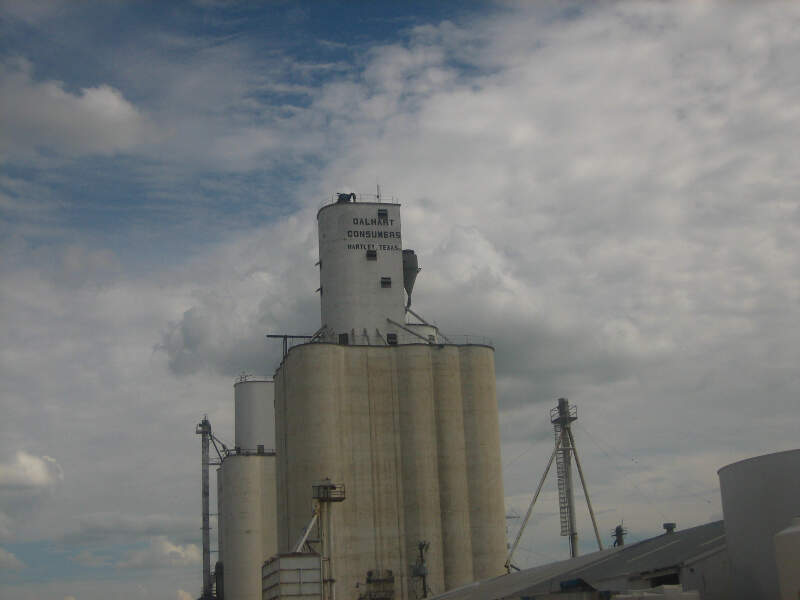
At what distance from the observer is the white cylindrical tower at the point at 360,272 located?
8194 cm

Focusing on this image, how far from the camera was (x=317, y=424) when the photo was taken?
74750 mm

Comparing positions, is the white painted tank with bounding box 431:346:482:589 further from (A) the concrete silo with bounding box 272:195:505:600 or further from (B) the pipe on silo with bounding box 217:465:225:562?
(B) the pipe on silo with bounding box 217:465:225:562

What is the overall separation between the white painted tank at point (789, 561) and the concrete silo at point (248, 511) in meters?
72.3

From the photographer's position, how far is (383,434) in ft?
253

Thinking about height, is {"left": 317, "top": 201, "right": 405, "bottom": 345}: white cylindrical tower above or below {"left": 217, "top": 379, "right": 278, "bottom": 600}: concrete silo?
above

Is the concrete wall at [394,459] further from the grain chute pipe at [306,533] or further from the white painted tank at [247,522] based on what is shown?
the white painted tank at [247,522]

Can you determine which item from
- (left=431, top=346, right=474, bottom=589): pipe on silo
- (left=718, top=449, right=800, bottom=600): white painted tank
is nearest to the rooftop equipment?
(left=431, top=346, right=474, bottom=589): pipe on silo

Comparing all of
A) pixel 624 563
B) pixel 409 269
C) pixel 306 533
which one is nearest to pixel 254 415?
pixel 409 269

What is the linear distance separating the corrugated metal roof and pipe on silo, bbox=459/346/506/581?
2084cm

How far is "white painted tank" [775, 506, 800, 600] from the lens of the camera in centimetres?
3084

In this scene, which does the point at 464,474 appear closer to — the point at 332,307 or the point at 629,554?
the point at 332,307

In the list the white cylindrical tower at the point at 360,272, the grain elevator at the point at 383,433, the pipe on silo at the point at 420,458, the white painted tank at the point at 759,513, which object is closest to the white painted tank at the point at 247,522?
the grain elevator at the point at 383,433

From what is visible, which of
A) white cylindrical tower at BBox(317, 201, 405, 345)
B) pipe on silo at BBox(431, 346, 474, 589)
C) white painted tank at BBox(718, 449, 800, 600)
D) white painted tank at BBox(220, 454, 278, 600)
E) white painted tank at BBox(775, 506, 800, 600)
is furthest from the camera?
white painted tank at BBox(220, 454, 278, 600)

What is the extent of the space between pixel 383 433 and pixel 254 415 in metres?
31.2
